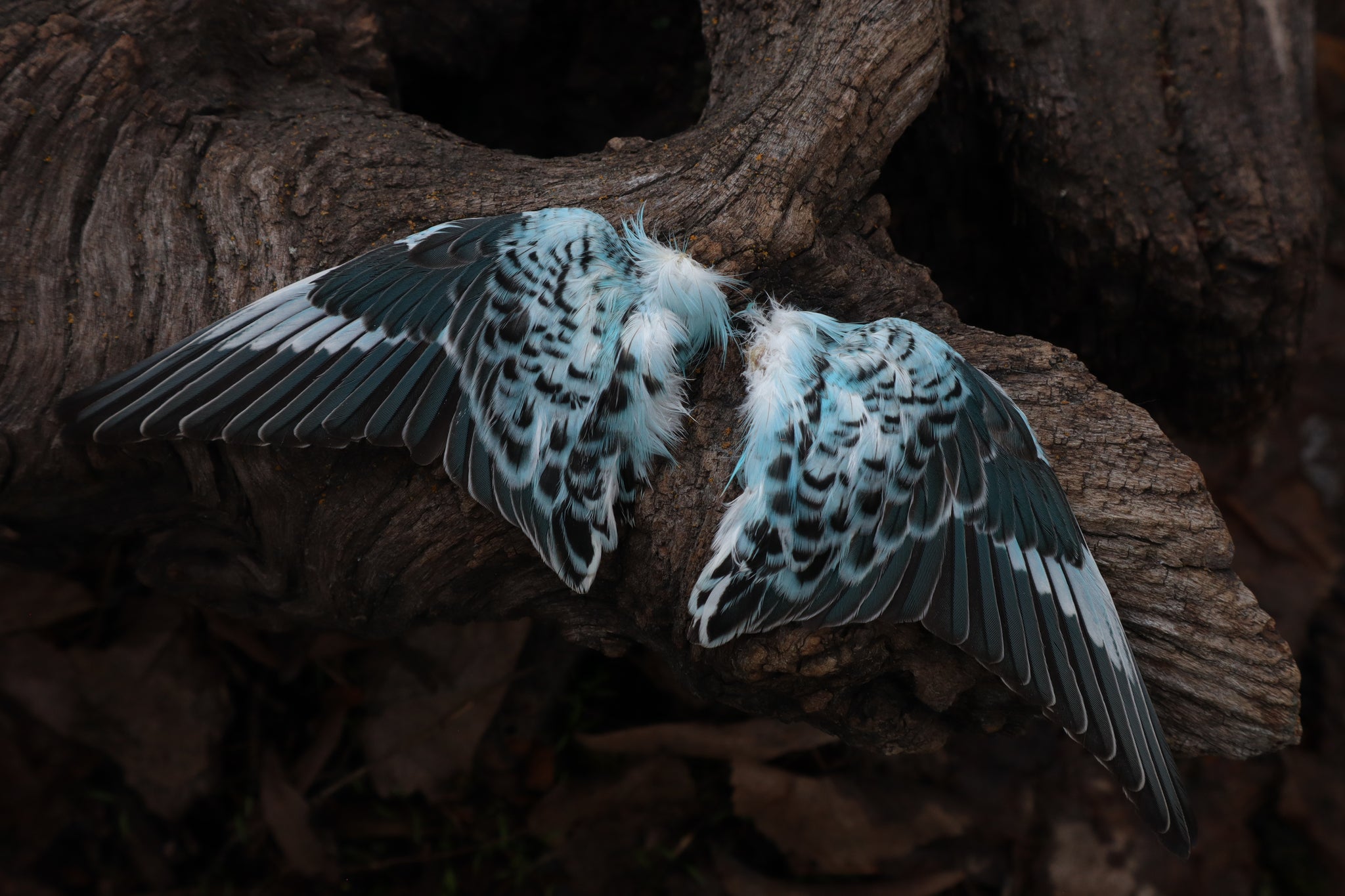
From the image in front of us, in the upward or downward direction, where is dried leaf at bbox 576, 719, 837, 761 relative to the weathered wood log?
downward

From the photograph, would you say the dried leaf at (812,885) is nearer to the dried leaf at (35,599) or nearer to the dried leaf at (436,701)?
the dried leaf at (436,701)

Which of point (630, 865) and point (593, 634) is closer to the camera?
A: point (593, 634)

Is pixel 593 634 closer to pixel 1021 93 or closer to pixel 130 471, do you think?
pixel 130 471

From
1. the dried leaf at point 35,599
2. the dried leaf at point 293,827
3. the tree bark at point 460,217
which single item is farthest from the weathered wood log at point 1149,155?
the dried leaf at point 35,599

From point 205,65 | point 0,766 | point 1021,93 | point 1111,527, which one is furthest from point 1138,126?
point 0,766

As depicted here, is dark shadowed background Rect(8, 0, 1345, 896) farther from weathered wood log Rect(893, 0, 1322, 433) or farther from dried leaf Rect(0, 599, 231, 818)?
weathered wood log Rect(893, 0, 1322, 433)

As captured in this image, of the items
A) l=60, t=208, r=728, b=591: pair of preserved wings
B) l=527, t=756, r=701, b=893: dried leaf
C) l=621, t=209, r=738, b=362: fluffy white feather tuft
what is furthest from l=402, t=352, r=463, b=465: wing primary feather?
l=527, t=756, r=701, b=893: dried leaf
